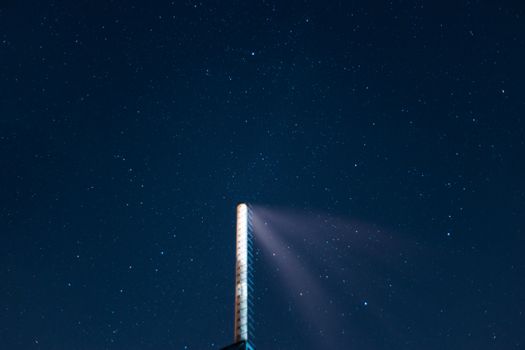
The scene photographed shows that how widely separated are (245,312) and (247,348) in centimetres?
174

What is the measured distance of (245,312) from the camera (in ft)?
55.6

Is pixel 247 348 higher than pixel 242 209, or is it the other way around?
pixel 242 209

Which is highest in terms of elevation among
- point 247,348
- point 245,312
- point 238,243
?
point 238,243

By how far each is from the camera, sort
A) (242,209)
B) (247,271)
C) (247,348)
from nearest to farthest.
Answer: (247,348), (247,271), (242,209)

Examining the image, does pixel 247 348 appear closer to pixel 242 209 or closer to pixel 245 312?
pixel 245 312

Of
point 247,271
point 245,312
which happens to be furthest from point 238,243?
point 245,312

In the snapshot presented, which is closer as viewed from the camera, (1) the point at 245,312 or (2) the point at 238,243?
(1) the point at 245,312

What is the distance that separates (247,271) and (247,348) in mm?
3519

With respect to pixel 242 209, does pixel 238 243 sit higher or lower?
lower

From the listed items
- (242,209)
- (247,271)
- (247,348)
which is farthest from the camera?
(242,209)

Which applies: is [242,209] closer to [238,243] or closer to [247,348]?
[238,243]

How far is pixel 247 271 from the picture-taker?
60.2 feet

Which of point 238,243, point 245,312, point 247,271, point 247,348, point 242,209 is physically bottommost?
point 247,348

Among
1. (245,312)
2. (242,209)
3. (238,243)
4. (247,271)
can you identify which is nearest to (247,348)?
(245,312)
